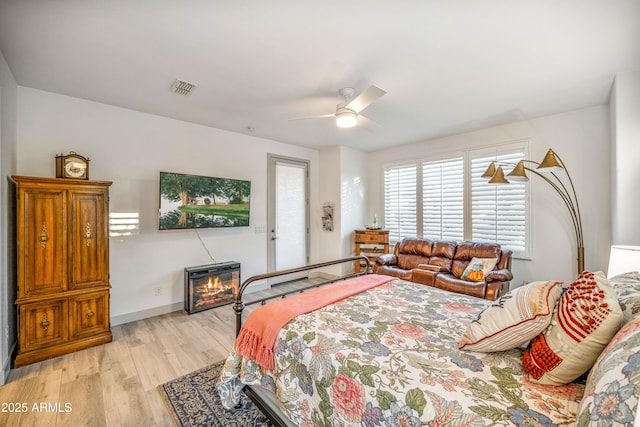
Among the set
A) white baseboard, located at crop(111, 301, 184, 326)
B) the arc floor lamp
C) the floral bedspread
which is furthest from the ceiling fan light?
white baseboard, located at crop(111, 301, 184, 326)

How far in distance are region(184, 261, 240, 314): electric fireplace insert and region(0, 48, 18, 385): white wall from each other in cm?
165

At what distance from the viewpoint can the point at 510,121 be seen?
4059 millimetres

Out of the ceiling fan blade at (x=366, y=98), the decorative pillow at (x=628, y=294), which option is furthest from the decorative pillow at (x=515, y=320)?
the ceiling fan blade at (x=366, y=98)

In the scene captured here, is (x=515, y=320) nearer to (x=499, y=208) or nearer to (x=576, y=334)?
(x=576, y=334)

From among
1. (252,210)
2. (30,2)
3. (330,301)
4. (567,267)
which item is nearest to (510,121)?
(567,267)

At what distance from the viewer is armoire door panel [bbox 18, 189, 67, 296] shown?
2543 mm

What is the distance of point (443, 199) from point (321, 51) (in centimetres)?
367

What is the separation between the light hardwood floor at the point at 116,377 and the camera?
1.93 m

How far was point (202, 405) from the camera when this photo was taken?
2.03m

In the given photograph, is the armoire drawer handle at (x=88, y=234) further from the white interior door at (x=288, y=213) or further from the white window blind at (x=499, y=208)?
the white window blind at (x=499, y=208)

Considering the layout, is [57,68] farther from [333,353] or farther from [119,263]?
[333,353]

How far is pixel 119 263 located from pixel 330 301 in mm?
3052

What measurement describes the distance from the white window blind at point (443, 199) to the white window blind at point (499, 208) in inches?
8.8

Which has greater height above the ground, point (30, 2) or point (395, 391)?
point (30, 2)
